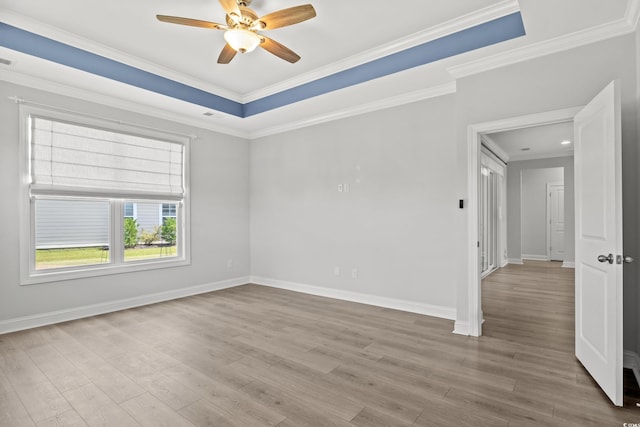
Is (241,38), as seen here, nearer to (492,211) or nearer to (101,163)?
(101,163)

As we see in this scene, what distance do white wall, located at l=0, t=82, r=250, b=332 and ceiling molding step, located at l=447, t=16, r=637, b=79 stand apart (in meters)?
3.91

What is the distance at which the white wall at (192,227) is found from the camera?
142 inches

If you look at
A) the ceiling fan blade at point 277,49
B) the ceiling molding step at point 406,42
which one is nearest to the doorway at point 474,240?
the ceiling molding step at point 406,42

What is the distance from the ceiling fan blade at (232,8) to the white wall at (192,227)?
270 cm

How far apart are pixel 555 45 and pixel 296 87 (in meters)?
2.94

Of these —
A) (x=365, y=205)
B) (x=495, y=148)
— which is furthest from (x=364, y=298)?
(x=495, y=148)

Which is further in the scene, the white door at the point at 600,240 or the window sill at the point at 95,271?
the window sill at the point at 95,271

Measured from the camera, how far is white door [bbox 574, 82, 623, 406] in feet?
7.18

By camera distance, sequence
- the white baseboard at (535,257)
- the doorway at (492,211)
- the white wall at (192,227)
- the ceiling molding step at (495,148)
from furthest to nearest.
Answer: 1. the white baseboard at (535,257)
2. the doorway at (492,211)
3. the ceiling molding step at (495,148)
4. the white wall at (192,227)

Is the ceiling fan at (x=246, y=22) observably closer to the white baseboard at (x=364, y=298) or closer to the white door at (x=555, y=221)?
the white baseboard at (x=364, y=298)

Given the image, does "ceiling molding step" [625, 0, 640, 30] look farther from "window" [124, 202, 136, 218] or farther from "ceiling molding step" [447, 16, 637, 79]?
"window" [124, 202, 136, 218]

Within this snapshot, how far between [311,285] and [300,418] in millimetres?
3341

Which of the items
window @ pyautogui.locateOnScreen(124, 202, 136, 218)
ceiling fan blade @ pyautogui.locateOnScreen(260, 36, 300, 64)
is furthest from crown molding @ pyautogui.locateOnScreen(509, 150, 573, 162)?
window @ pyautogui.locateOnScreen(124, 202, 136, 218)

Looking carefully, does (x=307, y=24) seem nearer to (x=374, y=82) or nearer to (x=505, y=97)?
(x=374, y=82)
